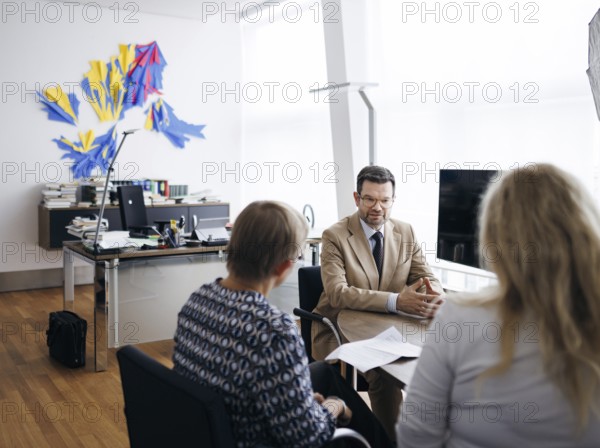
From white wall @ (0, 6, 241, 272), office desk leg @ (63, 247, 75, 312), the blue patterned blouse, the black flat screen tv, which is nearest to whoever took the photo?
the blue patterned blouse

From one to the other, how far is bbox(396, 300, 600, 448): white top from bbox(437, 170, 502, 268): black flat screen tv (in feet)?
Result: 4.83

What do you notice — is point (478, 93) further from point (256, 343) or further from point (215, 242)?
point (256, 343)

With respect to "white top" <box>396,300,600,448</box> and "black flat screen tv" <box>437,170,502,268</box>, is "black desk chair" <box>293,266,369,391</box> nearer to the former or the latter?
"black flat screen tv" <box>437,170,502,268</box>

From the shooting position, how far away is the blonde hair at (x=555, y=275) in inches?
48.8

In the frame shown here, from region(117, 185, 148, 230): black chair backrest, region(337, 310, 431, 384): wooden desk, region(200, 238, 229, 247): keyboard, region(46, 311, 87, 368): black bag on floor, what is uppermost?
region(117, 185, 148, 230): black chair backrest

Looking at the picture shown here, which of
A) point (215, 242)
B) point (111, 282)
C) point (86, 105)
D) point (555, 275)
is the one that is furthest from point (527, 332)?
point (86, 105)

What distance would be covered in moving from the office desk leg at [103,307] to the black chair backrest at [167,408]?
8.44ft

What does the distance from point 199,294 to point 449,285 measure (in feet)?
10.4

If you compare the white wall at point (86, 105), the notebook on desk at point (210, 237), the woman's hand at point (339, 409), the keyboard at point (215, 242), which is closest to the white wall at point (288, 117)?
the white wall at point (86, 105)

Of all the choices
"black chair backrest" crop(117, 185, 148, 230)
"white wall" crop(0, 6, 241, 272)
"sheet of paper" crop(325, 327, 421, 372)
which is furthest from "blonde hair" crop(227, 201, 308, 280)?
Answer: "white wall" crop(0, 6, 241, 272)

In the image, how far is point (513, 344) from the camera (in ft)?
4.26

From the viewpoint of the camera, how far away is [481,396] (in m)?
1.36

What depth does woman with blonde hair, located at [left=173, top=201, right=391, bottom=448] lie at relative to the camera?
1.57 metres

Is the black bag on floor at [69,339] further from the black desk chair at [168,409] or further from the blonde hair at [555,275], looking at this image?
the blonde hair at [555,275]
